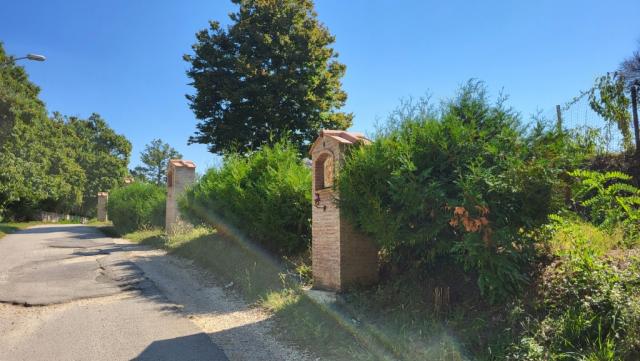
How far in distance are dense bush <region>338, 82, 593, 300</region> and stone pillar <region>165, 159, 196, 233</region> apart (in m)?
13.0

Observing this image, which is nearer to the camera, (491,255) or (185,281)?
(491,255)

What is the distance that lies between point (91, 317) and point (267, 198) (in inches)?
157

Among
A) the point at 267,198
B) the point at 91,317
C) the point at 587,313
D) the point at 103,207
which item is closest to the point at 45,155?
the point at 103,207

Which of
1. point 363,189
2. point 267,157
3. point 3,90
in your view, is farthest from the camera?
point 3,90

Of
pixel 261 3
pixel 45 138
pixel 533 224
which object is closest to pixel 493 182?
pixel 533 224

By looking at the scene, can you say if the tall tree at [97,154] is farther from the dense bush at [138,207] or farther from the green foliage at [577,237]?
the green foliage at [577,237]

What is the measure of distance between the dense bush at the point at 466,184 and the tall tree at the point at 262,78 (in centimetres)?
1319

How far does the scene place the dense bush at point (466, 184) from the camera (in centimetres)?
487

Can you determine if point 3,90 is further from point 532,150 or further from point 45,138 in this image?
point 532,150

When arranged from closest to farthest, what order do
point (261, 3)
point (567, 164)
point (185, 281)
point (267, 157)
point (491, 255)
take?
point (491, 255)
point (567, 164)
point (185, 281)
point (267, 157)
point (261, 3)

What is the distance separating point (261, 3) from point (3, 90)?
90.4 ft

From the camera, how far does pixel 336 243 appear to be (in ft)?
24.1

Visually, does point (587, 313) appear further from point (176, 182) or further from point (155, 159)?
point (155, 159)

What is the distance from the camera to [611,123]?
28.9ft
